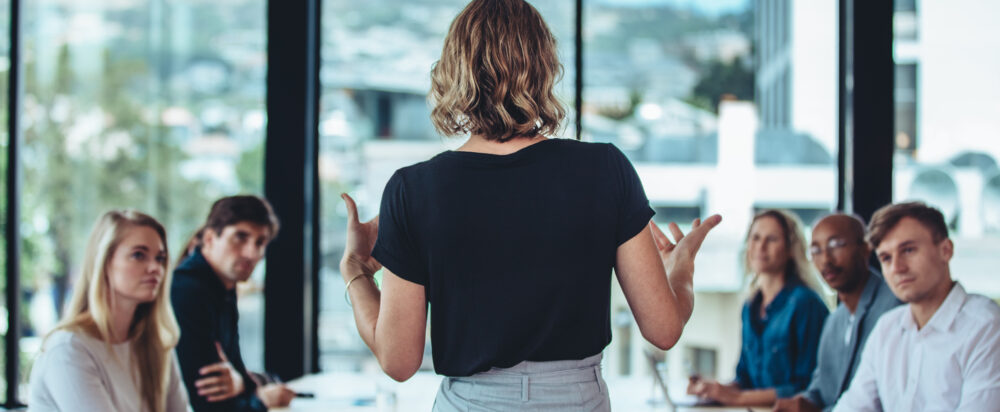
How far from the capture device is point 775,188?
4.15m

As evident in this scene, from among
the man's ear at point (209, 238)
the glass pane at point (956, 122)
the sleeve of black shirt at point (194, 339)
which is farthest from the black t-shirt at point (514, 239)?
the glass pane at point (956, 122)

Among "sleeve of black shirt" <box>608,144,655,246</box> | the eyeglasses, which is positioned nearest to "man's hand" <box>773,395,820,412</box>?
the eyeglasses

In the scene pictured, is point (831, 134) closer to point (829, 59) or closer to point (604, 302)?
point (829, 59)

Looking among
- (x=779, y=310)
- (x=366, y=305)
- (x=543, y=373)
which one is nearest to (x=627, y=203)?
(x=543, y=373)

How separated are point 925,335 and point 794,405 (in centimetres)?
56

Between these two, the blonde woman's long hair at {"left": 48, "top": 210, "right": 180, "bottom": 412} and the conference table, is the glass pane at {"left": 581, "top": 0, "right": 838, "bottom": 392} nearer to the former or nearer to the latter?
the conference table

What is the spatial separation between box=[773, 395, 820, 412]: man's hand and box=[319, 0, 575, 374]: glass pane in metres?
1.81

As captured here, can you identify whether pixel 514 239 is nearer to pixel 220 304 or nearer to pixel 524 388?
pixel 524 388

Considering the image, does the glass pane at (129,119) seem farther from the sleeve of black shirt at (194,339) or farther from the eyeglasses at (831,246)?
the eyeglasses at (831,246)

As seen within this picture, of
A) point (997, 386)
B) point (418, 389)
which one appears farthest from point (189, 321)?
point (997, 386)

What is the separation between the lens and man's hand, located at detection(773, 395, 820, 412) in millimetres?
2781

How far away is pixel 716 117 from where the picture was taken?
168 inches

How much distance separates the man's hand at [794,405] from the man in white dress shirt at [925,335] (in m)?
0.23

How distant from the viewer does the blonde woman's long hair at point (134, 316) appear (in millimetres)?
2158
